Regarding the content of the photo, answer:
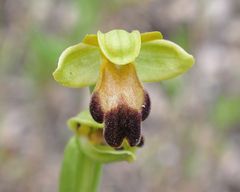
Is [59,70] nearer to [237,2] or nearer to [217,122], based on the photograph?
[217,122]

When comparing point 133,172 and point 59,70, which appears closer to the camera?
point 59,70

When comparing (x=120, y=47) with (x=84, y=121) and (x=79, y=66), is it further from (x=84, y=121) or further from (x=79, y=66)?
(x=84, y=121)

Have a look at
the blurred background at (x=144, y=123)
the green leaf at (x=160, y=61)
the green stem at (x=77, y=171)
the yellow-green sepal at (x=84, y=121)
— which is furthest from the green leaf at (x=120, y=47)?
the blurred background at (x=144, y=123)

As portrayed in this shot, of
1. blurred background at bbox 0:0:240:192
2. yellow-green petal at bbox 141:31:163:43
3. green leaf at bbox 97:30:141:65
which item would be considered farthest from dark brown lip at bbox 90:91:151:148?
blurred background at bbox 0:0:240:192

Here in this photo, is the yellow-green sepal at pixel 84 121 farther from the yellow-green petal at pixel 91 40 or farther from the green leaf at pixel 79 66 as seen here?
the yellow-green petal at pixel 91 40

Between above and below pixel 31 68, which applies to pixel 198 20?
above

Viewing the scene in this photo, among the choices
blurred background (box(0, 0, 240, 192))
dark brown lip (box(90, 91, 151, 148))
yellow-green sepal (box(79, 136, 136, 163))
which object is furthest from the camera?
blurred background (box(0, 0, 240, 192))

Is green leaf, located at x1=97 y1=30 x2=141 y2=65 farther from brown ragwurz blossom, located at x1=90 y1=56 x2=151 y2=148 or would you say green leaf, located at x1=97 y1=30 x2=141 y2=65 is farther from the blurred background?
the blurred background

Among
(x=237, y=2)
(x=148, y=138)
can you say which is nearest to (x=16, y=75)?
(x=148, y=138)
